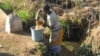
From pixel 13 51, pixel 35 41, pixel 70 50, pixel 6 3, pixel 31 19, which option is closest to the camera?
pixel 13 51

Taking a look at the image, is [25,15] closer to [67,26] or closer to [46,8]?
[67,26]

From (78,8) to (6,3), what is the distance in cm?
308

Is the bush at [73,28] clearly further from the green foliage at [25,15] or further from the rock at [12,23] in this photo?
the rock at [12,23]

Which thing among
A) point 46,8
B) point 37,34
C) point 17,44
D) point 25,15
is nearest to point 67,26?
point 25,15

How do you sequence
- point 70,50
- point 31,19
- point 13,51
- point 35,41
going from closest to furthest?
point 13,51, point 35,41, point 70,50, point 31,19

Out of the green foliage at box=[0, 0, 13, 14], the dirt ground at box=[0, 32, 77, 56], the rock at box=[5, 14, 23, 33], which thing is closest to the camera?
the dirt ground at box=[0, 32, 77, 56]

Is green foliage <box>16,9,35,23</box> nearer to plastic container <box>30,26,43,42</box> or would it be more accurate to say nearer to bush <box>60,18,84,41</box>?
bush <box>60,18,84,41</box>

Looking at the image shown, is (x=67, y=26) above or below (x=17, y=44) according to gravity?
above

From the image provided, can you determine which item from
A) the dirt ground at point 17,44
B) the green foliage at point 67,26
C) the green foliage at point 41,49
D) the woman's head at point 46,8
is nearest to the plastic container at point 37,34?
the dirt ground at point 17,44

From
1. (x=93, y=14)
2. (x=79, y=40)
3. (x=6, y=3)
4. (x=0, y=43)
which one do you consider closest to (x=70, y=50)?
(x=79, y=40)

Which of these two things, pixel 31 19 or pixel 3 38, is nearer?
pixel 3 38

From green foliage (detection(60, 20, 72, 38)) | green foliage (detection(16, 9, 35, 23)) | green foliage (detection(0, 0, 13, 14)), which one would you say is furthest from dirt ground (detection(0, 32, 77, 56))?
green foliage (detection(0, 0, 13, 14))

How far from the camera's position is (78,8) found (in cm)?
1383

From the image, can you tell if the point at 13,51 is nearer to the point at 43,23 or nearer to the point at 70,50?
the point at 43,23
